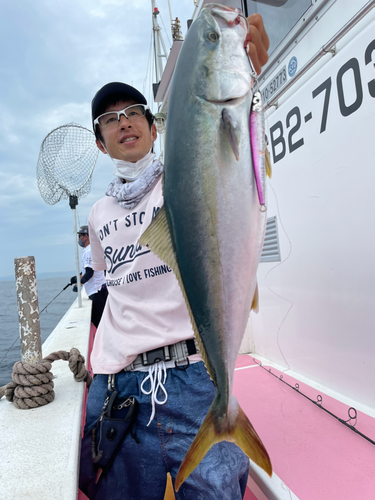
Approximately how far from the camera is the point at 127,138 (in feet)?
6.11

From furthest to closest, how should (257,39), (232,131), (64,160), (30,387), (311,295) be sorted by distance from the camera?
(64,160), (311,295), (30,387), (257,39), (232,131)

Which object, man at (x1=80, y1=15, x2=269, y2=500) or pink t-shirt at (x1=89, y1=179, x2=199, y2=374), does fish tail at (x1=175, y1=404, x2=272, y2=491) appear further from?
pink t-shirt at (x1=89, y1=179, x2=199, y2=374)

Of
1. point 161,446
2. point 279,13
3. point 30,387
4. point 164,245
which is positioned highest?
point 279,13

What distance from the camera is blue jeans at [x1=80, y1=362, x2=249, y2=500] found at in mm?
1505

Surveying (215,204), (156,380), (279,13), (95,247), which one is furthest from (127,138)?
(279,13)

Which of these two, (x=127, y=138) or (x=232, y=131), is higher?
(x=127, y=138)

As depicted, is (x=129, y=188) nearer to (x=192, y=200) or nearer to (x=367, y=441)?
(x=192, y=200)

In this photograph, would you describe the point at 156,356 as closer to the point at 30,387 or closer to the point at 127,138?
the point at 30,387

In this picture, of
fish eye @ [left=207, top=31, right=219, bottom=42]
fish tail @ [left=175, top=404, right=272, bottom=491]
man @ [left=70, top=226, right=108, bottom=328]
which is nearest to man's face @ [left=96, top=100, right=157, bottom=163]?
fish eye @ [left=207, top=31, right=219, bottom=42]

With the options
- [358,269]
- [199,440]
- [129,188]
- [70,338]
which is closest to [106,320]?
[129,188]

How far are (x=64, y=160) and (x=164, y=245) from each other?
5.37 meters

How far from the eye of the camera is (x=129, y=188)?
1.75 meters

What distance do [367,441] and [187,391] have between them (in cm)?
108

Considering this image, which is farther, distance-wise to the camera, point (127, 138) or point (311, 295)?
point (311, 295)
